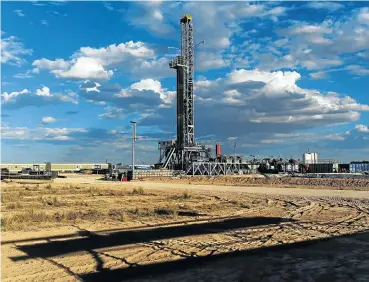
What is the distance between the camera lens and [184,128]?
88375 millimetres

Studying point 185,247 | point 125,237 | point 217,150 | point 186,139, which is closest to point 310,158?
point 217,150

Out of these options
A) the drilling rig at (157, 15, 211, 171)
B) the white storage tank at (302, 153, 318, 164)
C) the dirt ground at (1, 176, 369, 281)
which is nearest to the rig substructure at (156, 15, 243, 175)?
the drilling rig at (157, 15, 211, 171)

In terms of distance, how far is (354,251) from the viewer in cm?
1073

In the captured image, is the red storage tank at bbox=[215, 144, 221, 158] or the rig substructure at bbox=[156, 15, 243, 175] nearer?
the rig substructure at bbox=[156, 15, 243, 175]

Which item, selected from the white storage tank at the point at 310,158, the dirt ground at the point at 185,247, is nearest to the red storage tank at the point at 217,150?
the white storage tank at the point at 310,158

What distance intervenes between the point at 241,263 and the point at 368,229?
7.08 meters

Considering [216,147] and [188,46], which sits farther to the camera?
[216,147]

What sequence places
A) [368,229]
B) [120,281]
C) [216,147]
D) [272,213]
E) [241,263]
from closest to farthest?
[120,281] → [241,263] → [368,229] → [272,213] → [216,147]

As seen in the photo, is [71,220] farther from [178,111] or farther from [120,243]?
[178,111]

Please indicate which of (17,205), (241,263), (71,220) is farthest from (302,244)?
(17,205)

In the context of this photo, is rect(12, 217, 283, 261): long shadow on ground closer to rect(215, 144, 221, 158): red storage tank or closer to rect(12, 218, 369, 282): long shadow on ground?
rect(12, 218, 369, 282): long shadow on ground

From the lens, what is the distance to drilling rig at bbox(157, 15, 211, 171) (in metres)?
87.9

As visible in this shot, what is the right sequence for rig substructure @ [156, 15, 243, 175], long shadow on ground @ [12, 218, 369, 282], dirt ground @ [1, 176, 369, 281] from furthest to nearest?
rig substructure @ [156, 15, 243, 175], dirt ground @ [1, 176, 369, 281], long shadow on ground @ [12, 218, 369, 282]

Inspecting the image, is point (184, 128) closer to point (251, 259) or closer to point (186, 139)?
point (186, 139)
